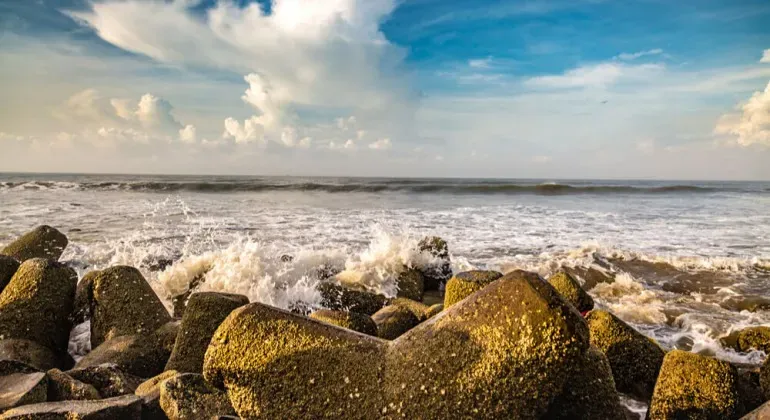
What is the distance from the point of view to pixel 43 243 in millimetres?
6496

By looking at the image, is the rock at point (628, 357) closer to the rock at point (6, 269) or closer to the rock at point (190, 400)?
the rock at point (190, 400)

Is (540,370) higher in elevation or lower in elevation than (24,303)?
higher

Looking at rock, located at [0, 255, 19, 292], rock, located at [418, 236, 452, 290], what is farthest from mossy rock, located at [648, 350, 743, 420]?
rock, located at [0, 255, 19, 292]

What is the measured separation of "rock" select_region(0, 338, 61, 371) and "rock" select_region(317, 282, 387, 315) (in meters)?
2.74

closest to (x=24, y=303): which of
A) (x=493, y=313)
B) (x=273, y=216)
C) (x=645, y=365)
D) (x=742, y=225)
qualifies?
(x=493, y=313)

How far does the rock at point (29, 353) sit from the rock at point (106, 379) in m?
0.90

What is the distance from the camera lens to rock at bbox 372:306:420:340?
161 inches

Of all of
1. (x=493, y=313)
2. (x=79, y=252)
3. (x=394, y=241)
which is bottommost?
(x=79, y=252)

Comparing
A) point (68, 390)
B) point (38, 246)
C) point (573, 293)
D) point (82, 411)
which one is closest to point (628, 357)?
point (573, 293)

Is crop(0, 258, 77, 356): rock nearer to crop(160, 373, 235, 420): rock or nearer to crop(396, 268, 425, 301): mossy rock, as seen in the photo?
crop(160, 373, 235, 420): rock

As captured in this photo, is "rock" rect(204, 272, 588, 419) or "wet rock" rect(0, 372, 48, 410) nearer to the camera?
"rock" rect(204, 272, 588, 419)

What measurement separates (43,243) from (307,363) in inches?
242

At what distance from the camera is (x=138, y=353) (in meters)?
3.73

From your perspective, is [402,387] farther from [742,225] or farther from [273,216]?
[742,225]
